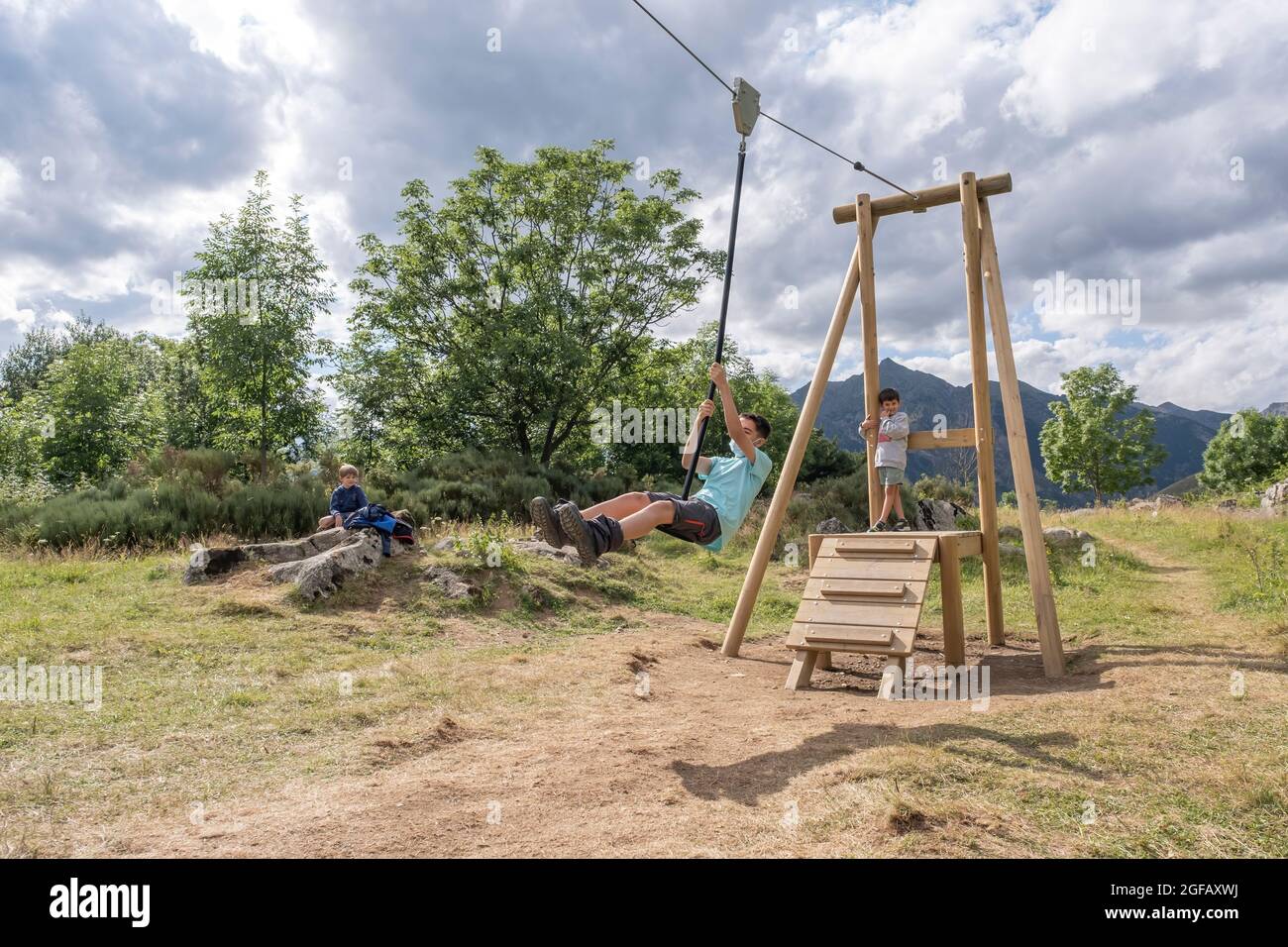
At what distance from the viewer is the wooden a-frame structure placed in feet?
24.2

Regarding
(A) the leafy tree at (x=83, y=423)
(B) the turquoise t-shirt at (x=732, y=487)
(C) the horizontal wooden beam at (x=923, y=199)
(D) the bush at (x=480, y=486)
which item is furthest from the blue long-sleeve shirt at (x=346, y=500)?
(A) the leafy tree at (x=83, y=423)

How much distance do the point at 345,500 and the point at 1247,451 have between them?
208 feet

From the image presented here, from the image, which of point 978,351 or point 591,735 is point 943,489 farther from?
point 591,735

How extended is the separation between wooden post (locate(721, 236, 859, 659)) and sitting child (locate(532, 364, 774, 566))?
1244 millimetres

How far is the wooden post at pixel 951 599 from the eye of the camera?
7027 millimetres

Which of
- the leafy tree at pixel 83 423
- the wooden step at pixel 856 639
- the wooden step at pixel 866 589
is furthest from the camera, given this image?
the leafy tree at pixel 83 423

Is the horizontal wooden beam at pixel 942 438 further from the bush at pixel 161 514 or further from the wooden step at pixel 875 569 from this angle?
the bush at pixel 161 514

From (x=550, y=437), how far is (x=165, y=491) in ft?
35.9

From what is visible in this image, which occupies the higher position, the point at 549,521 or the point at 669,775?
the point at 549,521

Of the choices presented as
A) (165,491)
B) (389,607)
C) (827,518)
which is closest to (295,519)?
Answer: (165,491)

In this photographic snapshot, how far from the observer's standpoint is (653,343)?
25266 millimetres

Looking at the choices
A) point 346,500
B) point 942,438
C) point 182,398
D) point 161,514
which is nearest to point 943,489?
point 942,438

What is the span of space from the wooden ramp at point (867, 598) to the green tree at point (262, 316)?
15456mm

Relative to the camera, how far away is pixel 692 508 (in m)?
5.94
